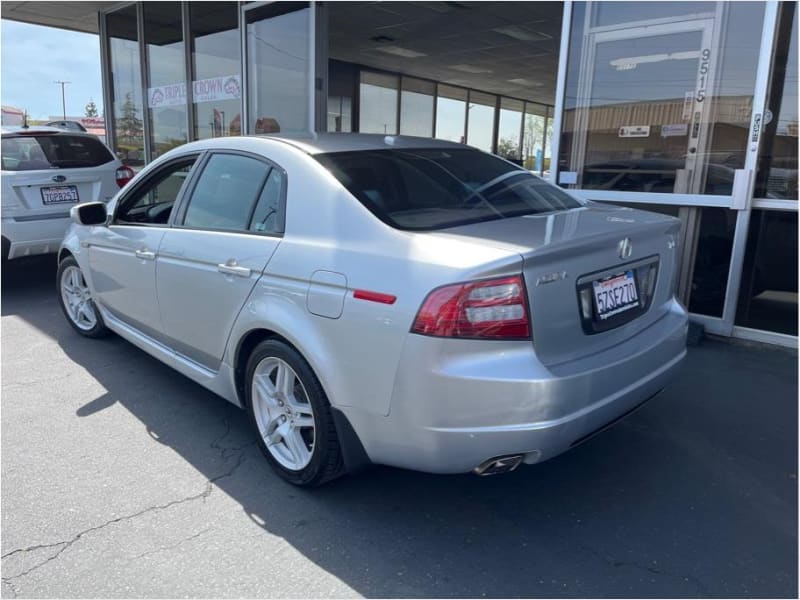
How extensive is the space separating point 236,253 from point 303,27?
636cm

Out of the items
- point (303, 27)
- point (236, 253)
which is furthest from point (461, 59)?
point (236, 253)

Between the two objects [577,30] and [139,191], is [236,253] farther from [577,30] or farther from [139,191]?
[577,30]

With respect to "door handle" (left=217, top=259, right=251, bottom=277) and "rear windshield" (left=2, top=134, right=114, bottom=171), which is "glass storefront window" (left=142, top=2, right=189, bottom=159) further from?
"door handle" (left=217, top=259, right=251, bottom=277)

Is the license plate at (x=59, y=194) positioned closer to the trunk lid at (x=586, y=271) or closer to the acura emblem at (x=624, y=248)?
the trunk lid at (x=586, y=271)

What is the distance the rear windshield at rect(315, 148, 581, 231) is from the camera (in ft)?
8.70

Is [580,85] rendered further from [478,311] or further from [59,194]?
[59,194]

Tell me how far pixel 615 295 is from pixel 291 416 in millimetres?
1513

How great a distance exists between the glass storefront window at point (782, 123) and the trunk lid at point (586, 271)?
2.33 metres

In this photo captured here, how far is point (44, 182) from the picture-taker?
6.36 metres

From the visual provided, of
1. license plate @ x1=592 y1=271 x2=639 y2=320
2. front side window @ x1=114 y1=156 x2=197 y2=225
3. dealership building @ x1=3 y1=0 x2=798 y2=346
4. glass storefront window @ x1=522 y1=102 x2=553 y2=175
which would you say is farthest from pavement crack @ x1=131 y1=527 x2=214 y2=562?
glass storefront window @ x1=522 y1=102 x2=553 y2=175

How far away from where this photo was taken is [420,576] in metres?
2.28

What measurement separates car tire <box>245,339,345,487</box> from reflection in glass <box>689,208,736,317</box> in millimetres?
3749

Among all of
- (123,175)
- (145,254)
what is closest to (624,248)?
(145,254)

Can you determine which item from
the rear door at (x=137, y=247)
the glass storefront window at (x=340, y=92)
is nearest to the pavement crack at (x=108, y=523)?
the rear door at (x=137, y=247)
